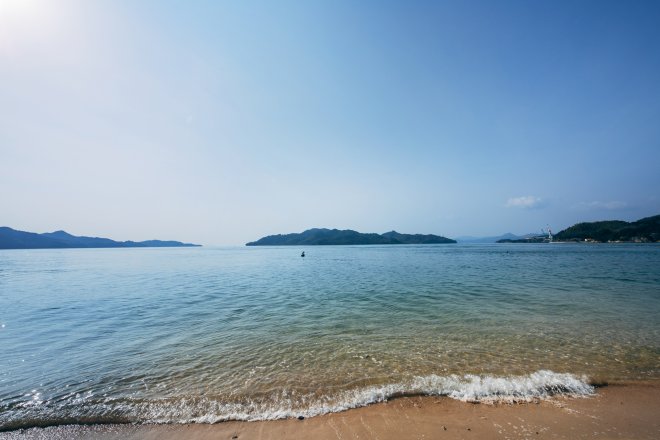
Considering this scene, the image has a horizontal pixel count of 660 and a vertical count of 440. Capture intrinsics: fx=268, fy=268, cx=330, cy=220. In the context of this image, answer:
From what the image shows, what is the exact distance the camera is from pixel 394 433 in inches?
246

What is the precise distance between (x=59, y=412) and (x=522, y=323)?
19.5 metres

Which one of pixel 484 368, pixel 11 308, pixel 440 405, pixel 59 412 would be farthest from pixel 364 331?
pixel 11 308

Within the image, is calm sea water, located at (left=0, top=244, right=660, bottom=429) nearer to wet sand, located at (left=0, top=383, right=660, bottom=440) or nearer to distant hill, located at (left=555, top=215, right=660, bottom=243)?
wet sand, located at (left=0, top=383, right=660, bottom=440)

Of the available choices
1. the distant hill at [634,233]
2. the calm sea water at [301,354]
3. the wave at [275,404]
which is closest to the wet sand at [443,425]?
the wave at [275,404]

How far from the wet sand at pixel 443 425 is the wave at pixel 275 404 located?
28 cm

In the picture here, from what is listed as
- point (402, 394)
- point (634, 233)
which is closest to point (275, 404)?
point (402, 394)

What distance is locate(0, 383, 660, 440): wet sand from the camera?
20.2 feet

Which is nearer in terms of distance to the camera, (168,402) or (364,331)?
(168,402)

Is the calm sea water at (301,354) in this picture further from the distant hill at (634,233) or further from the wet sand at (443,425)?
the distant hill at (634,233)

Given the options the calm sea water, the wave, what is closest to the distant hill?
the calm sea water

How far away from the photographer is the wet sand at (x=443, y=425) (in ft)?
20.2

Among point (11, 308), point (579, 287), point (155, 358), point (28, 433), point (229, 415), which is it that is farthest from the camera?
point (579, 287)

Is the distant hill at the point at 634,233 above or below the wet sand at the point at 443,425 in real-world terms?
above

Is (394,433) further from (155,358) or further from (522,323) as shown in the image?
(522,323)
